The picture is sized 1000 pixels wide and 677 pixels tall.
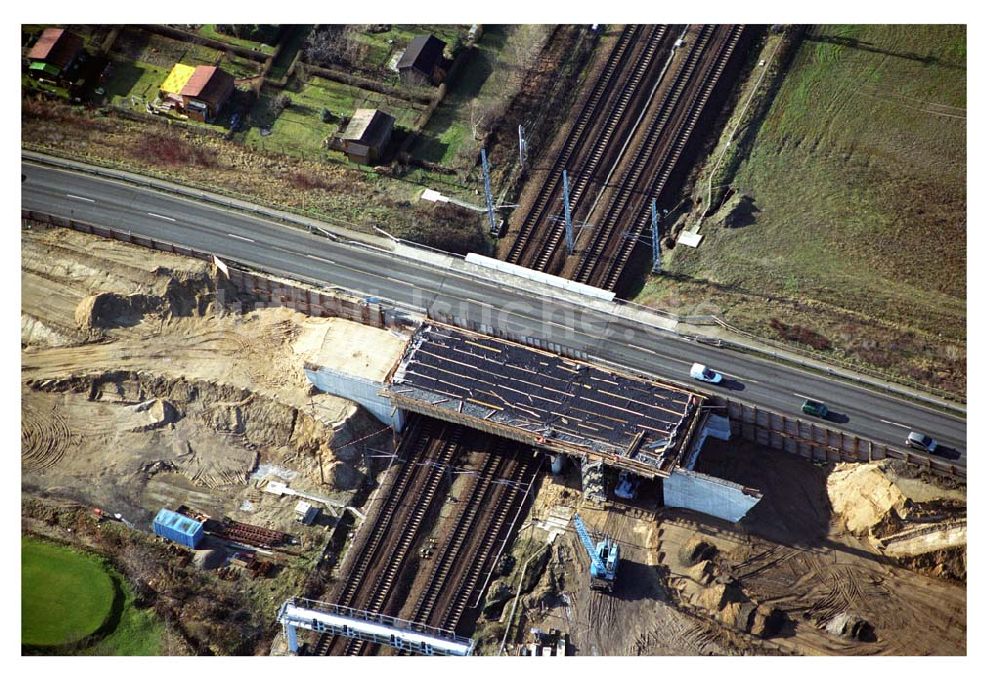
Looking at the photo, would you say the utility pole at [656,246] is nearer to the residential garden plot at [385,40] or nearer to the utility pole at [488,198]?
the utility pole at [488,198]

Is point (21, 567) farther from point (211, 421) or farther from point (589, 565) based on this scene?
point (589, 565)

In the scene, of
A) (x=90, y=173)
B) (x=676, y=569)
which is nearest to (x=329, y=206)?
(x=90, y=173)

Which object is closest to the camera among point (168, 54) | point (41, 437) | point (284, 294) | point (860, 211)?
point (41, 437)

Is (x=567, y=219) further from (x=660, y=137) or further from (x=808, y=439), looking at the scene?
(x=808, y=439)

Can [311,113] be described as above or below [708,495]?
above

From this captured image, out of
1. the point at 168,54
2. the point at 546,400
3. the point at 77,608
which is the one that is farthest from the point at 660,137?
the point at 77,608

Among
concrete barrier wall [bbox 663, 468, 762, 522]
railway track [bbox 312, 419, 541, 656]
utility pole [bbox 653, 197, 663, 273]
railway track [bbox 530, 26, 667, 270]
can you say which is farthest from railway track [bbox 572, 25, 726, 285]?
concrete barrier wall [bbox 663, 468, 762, 522]

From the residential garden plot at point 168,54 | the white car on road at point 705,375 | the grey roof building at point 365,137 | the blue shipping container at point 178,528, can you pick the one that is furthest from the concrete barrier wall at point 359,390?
the residential garden plot at point 168,54
